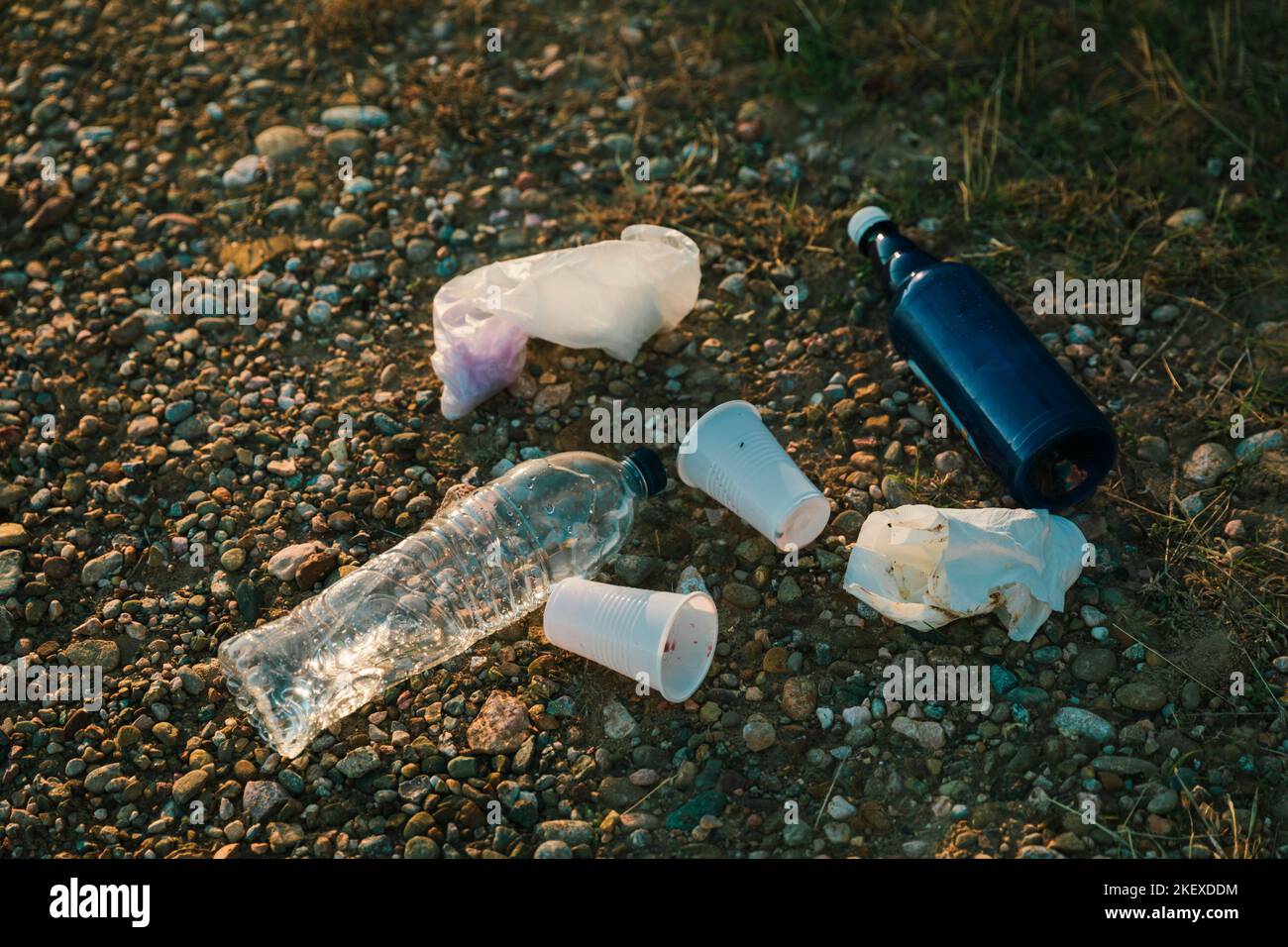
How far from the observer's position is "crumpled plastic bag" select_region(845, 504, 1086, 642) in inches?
133

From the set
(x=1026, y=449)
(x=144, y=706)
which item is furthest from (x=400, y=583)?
(x=1026, y=449)

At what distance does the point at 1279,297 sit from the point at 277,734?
3521mm

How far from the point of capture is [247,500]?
3943 millimetres

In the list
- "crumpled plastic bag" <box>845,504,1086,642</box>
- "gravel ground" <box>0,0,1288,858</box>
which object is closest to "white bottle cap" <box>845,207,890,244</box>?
"gravel ground" <box>0,0,1288,858</box>

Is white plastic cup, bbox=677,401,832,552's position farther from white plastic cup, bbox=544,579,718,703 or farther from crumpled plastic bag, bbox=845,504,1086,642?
white plastic cup, bbox=544,579,718,703

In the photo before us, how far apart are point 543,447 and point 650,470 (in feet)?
1.84

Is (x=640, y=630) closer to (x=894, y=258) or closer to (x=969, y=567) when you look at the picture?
(x=969, y=567)

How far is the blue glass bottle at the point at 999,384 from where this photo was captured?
353 cm

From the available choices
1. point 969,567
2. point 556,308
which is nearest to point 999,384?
point 969,567

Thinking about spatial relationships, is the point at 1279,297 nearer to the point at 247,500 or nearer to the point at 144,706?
the point at 247,500

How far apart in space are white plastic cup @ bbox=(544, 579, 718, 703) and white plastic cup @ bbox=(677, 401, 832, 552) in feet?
1.04

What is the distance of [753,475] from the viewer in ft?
11.8

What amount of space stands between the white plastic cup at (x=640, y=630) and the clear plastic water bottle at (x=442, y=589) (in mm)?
238

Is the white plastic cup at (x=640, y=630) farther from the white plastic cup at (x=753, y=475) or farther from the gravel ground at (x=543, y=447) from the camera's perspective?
the white plastic cup at (x=753, y=475)
